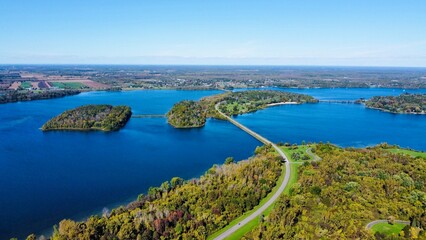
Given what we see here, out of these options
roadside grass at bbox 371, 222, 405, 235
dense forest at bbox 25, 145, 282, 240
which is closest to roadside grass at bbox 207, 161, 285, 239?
dense forest at bbox 25, 145, 282, 240

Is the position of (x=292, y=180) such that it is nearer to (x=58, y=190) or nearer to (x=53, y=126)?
(x=58, y=190)

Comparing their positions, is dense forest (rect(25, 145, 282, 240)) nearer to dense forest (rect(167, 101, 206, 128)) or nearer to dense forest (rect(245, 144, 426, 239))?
dense forest (rect(245, 144, 426, 239))

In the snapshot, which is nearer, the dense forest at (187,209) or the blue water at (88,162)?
the dense forest at (187,209)

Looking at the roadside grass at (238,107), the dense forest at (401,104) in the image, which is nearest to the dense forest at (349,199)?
the roadside grass at (238,107)

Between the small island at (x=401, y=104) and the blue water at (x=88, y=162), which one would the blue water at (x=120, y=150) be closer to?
the blue water at (x=88, y=162)

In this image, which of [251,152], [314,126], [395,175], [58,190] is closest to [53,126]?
[58,190]

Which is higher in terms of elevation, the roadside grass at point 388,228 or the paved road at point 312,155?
the paved road at point 312,155

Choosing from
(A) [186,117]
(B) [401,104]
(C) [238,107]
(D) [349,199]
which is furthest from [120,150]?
(B) [401,104]
